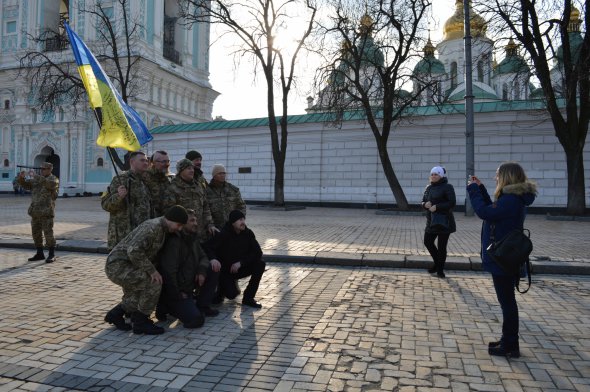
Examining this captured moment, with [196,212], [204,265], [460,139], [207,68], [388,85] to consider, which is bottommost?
[204,265]

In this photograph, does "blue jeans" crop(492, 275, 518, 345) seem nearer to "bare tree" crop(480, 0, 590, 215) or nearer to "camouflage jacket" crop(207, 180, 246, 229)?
"camouflage jacket" crop(207, 180, 246, 229)

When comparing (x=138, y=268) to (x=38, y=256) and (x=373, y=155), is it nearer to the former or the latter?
(x=38, y=256)

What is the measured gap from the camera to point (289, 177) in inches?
1099

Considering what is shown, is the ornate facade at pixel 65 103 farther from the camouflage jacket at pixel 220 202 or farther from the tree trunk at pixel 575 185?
the camouflage jacket at pixel 220 202

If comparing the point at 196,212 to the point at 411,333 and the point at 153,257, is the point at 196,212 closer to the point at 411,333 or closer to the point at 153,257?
the point at 153,257

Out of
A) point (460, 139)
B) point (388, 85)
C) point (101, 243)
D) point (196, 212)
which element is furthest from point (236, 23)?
point (196, 212)

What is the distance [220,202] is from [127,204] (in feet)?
4.29

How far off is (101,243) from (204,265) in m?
6.25

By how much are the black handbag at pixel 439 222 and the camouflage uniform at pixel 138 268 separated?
445 centimetres

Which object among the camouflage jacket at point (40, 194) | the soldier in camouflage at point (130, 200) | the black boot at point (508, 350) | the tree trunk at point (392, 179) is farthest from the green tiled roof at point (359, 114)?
the soldier in camouflage at point (130, 200)

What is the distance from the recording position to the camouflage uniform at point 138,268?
466 centimetres

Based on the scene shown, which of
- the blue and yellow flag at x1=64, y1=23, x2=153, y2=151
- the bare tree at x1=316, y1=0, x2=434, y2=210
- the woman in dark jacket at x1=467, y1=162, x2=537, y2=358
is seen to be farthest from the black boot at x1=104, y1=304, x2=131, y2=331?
the bare tree at x1=316, y1=0, x2=434, y2=210

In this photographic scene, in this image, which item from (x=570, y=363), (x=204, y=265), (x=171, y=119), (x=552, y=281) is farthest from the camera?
(x=171, y=119)

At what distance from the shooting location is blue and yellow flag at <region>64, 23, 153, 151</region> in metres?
7.15
